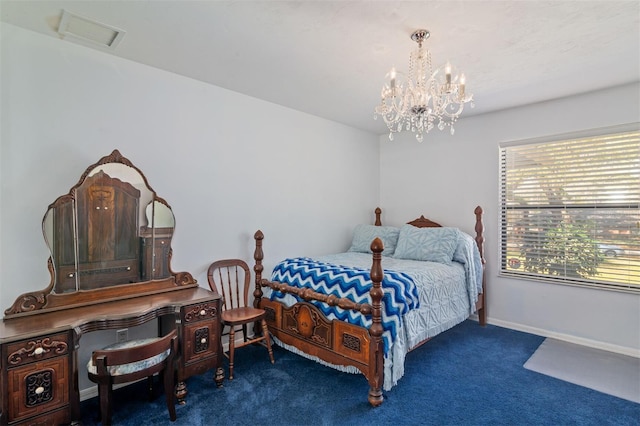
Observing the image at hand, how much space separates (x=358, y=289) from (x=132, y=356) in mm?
1512

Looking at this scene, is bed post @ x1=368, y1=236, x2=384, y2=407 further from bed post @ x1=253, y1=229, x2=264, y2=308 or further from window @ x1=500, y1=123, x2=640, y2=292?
window @ x1=500, y1=123, x2=640, y2=292

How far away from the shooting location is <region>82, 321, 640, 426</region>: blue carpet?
2125 millimetres

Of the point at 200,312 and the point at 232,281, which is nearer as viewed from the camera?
the point at 200,312

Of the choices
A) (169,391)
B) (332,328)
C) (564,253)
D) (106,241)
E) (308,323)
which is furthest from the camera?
(564,253)

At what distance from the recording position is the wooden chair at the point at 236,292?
2.89 m

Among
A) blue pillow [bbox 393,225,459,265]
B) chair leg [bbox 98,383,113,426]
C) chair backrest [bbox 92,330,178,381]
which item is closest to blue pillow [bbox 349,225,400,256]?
blue pillow [bbox 393,225,459,265]

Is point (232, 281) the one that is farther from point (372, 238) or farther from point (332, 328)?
point (372, 238)

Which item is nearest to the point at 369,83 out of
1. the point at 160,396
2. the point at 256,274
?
the point at 256,274

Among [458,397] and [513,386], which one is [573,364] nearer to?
[513,386]

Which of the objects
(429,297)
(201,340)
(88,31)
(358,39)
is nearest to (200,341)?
(201,340)

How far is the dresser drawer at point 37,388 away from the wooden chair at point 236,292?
1.10 meters

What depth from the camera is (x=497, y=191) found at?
391cm

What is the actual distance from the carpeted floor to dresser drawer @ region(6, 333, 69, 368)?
3428mm

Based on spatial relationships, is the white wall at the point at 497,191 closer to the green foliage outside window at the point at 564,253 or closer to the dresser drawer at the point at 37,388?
the green foliage outside window at the point at 564,253
